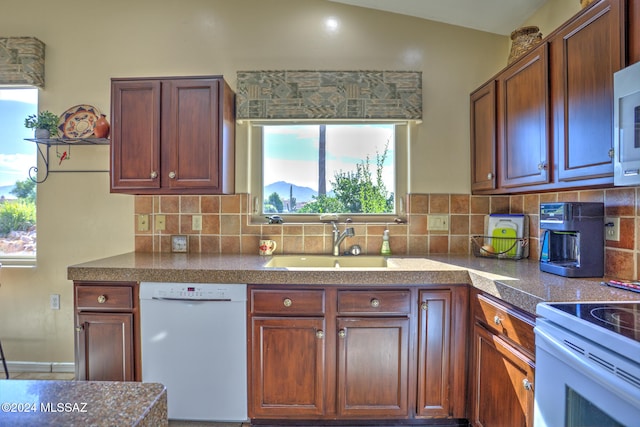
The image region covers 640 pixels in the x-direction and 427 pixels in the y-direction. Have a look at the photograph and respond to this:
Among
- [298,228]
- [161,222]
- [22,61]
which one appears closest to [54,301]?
[161,222]

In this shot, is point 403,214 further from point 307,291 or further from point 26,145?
point 26,145

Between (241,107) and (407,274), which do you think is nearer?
(407,274)

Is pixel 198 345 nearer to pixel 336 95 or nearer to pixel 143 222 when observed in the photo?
pixel 143 222

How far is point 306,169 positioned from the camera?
2496 millimetres

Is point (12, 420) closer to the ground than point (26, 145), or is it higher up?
closer to the ground

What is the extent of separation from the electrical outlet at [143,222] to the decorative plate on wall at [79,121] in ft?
2.22

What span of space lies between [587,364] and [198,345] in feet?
5.34

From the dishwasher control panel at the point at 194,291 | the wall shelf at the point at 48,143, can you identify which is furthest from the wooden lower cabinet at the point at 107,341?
the wall shelf at the point at 48,143

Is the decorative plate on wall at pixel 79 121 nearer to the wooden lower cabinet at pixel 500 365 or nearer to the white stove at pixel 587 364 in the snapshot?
the wooden lower cabinet at pixel 500 365

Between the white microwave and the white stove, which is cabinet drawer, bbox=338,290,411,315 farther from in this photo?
the white microwave

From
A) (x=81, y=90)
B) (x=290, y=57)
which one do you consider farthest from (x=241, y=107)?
(x=81, y=90)

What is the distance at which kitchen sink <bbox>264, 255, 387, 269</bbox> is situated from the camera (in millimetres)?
2195

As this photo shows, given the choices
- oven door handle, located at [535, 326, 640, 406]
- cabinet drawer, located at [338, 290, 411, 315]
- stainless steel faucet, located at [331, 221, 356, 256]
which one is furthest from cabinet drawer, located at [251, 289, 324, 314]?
oven door handle, located at [535, 326, 640, 406]

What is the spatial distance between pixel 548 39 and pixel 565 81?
254mm
